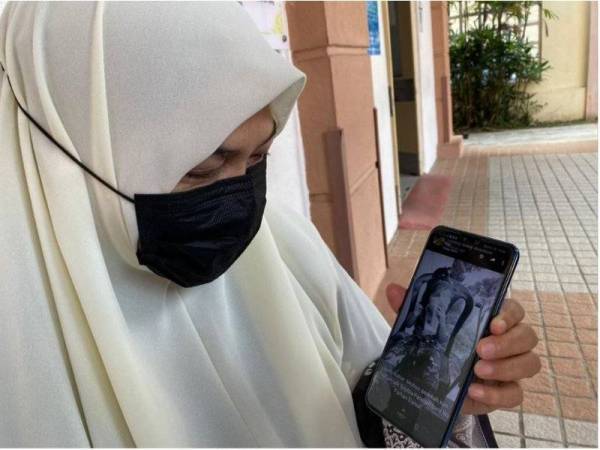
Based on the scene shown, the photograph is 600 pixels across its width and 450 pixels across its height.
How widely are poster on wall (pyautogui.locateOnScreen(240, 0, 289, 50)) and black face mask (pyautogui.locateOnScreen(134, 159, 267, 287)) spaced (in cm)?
90

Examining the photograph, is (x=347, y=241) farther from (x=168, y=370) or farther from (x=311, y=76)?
(x=168, y=370)

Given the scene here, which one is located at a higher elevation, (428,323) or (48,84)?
(48,84)

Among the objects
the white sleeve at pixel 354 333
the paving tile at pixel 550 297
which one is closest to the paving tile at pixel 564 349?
the paving tile at pixel 550 297

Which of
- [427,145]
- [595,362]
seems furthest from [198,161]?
[427,145]

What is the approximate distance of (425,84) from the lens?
6000 mm

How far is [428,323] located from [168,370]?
1.40 ft

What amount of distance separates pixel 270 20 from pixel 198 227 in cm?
114

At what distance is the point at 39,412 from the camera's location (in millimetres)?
608

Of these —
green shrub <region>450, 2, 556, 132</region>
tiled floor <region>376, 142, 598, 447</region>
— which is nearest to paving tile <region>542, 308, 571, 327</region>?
tiled floor <region>376, 142, 598, 447</region>

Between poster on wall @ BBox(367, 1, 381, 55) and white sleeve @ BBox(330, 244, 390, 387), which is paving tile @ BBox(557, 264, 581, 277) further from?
white sleeve @ BBox(330, 244, 390, 387)

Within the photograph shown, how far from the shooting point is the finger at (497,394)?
2.50 ft

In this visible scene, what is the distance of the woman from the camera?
62 cm

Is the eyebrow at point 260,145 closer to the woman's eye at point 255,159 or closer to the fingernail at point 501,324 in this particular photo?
the woman's eye at point 255,159

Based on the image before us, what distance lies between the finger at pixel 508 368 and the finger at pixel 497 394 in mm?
21
